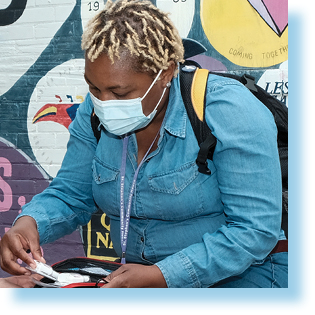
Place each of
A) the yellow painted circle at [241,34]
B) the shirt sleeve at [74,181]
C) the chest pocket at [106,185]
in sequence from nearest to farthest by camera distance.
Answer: the chest pocket at [106,185] < the shirt sleeve at [74,181] < the yellow painted circle at [241,34]

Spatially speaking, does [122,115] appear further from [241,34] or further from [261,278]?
[241,34]

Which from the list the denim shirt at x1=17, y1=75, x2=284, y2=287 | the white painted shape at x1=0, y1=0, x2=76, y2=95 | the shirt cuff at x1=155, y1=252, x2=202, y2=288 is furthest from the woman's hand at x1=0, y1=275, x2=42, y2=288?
the white painted shape at x1=0, y1=0, x2=76, y2=95

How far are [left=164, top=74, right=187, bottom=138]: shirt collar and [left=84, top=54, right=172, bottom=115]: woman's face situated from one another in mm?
49

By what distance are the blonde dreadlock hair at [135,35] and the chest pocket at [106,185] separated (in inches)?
15.4

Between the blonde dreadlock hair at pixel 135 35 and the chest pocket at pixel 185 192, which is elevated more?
the blonde dreadlock hair at pixel 135 35

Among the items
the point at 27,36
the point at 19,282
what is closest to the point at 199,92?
the point at 19,282

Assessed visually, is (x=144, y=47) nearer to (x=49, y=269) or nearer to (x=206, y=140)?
(x=206, y=140)

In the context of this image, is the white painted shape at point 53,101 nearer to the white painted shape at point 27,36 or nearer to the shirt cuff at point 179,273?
the white painted shape at point 27,36

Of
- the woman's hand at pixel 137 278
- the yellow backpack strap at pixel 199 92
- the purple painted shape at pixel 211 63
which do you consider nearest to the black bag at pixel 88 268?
the woman's hand at pixel 137 278

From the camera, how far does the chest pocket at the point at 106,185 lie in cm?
136

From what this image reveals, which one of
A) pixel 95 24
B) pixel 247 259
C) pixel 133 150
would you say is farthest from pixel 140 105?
pixel 247 259

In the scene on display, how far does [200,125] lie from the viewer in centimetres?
121

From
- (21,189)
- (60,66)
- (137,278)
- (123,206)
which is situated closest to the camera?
(137,278)

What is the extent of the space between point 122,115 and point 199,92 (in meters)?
0.26
